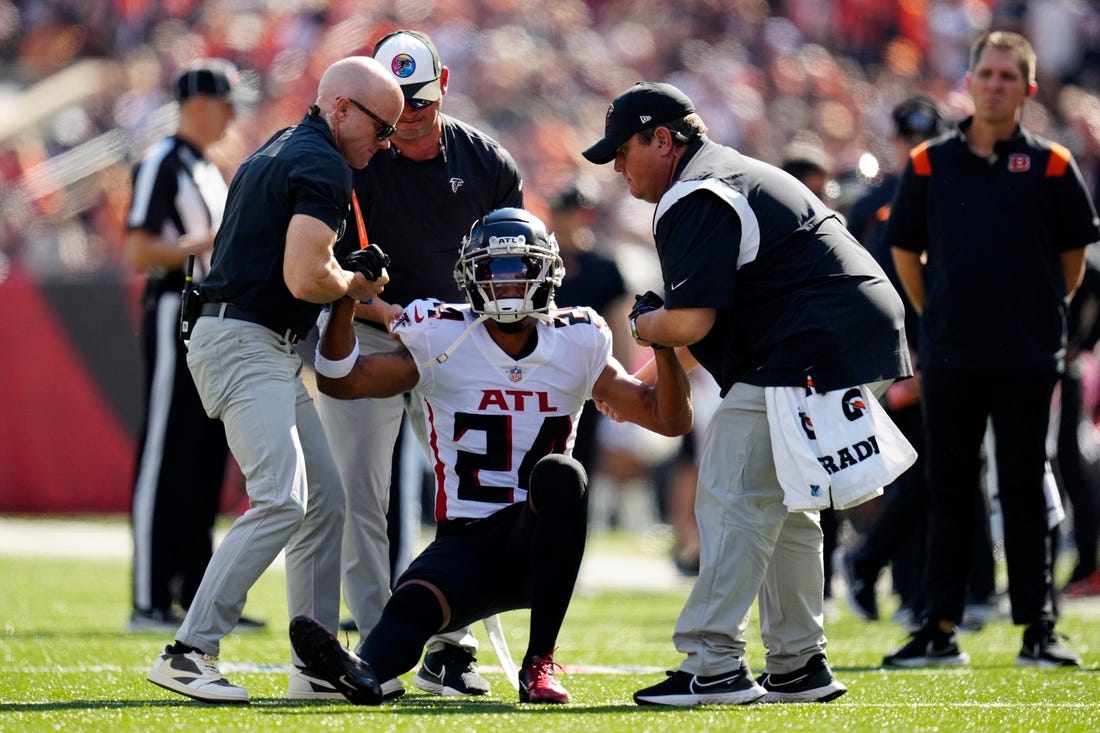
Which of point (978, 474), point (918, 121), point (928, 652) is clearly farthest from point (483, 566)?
point (918, 121)

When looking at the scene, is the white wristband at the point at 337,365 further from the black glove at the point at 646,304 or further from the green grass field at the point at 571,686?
the green grass field at the point at 571,686

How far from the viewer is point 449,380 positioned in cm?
473

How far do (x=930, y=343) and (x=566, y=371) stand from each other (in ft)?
5.68

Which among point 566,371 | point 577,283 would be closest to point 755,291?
point 566,371

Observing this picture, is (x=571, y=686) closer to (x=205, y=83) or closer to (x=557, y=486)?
(x=557, y=486)

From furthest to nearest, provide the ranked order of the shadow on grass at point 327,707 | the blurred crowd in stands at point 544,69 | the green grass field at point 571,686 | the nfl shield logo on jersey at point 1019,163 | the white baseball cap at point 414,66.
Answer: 1. the blurred crowd in stands at point 544,69
2. the nfl shield logo on jersey at point 1019,163
3. the white baseball cap at point 414,66
4. the shadow on grass at point 327,707
5. the green grass field at point 571,686

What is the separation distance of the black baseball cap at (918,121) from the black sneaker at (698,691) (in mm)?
3804

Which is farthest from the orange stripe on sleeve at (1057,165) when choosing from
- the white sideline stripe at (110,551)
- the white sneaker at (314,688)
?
the white sideline stripe at (110,551)

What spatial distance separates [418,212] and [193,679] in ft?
5.83

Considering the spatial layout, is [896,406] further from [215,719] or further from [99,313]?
[99,313]

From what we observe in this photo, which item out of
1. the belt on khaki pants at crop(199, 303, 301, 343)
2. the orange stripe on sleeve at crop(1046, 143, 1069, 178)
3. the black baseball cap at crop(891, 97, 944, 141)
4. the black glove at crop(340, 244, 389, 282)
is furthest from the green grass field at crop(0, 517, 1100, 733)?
the black baseball cap at crop(891, 97, 944, 141)

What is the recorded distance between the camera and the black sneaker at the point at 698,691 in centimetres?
443

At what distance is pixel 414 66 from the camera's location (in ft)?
17.1

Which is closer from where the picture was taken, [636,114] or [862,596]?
[636,114]
